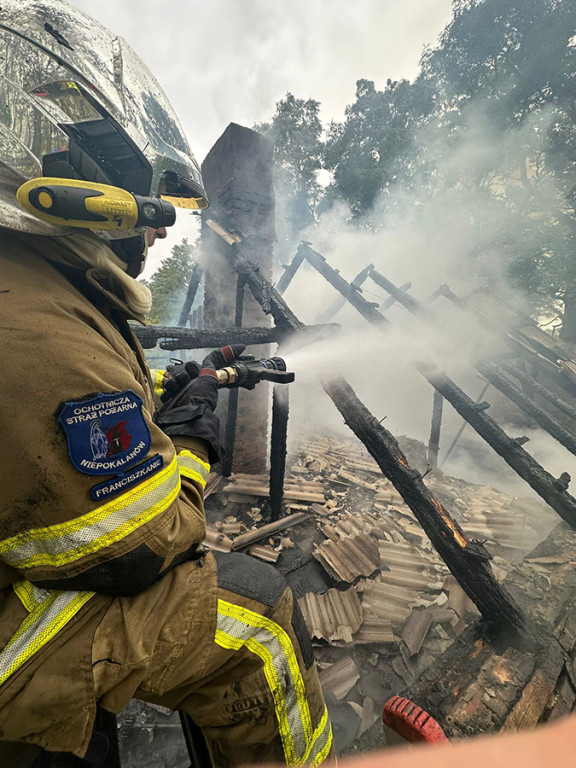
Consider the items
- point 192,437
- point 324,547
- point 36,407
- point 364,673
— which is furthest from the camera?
point 324,547

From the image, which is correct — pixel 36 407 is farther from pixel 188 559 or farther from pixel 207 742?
pixel 207 742

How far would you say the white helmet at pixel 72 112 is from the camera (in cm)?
124

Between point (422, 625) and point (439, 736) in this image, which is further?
point (422, 625)

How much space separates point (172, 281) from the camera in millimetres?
28031

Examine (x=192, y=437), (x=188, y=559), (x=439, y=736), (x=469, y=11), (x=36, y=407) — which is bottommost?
(x=439, y=736)

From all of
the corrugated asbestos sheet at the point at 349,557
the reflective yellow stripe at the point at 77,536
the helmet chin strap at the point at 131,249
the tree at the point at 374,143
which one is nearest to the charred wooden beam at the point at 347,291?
the corrugated asbestos sheet at the point at 349,557

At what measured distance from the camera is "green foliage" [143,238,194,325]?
2734 centimetres

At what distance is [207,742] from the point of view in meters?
1.44

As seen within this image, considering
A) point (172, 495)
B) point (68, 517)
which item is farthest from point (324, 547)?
point (68, 517)

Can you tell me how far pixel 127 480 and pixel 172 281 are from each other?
3051 cm

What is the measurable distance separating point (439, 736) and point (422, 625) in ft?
7.66

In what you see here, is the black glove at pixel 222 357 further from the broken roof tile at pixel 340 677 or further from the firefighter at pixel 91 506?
the broken roof tile at pixel 340 677

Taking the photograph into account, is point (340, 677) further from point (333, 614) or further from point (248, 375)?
point (248, 375)

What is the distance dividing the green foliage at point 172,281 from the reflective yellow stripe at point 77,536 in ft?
91.9
